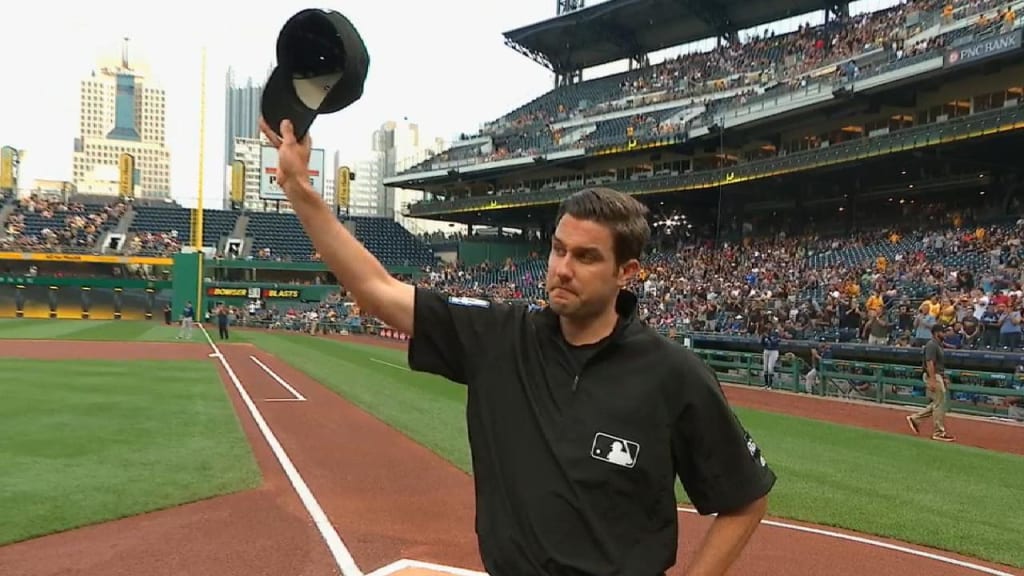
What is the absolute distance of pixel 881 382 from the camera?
17.5 metres

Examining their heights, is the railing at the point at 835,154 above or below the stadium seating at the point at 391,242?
above

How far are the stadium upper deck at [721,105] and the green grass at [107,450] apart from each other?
988 inches

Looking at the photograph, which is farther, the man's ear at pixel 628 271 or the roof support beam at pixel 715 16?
the roof support beam at pixel 715 16

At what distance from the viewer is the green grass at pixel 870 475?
7.28 metres

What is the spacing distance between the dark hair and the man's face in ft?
0.07

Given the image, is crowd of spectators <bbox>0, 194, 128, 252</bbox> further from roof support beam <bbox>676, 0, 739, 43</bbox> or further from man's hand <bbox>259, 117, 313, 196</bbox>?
man's hand <bbox>259, 117, 313, 196</bbox>

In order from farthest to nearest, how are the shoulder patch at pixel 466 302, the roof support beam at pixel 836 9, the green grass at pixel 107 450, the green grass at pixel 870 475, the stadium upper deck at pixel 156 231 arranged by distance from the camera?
1. the stadium upper deck at pixel 156 231
2. the roof support beam at pixel 836 9
3. the green grass at pixel 870 475
4. the green grass at pixel 107 450
5. the shoulder patch at pixel 466 302

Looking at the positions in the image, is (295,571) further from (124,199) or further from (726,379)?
(124,199)

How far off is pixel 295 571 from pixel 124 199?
67175mm

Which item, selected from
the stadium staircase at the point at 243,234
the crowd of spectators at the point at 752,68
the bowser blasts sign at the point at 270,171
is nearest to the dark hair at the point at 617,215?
the crowd of spectators at the point at 752,68

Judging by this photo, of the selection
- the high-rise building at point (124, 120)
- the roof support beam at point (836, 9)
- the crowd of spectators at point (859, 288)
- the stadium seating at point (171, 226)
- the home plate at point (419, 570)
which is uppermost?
the high-rise building at point (124, 120)

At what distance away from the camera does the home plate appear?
5434 millimetres

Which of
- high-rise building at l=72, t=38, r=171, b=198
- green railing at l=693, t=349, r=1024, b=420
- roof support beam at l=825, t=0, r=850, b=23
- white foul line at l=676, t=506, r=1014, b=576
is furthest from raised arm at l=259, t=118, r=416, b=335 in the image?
high-rise building at l=72, t=38, r=171, b=198

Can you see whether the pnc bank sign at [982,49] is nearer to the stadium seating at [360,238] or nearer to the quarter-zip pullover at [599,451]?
the quarter-zip pullover at [599,451]
